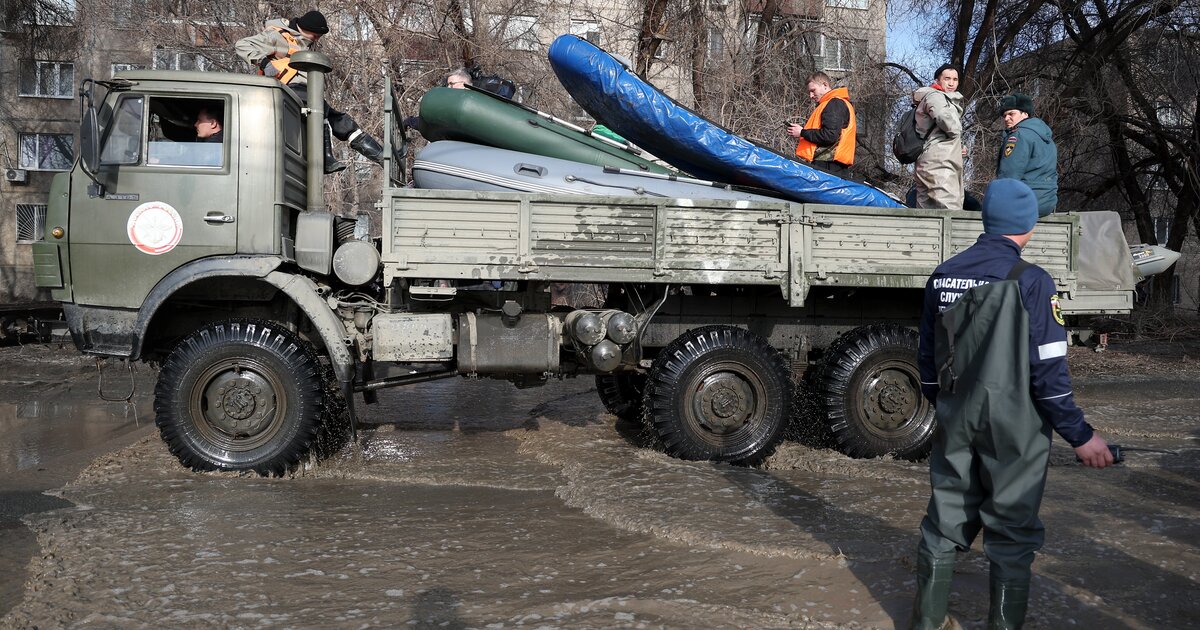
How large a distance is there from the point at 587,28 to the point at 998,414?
13.5 metres

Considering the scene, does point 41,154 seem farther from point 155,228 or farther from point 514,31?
point 155,228

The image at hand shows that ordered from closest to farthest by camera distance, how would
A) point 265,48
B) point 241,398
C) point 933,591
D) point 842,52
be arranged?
point 933,591 < point 241,398 < point 265,48 < point 842,52

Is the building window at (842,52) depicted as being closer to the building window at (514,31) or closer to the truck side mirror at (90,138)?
the building window at (514,31)

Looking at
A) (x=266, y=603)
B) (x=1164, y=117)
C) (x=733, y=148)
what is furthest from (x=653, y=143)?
(x=1164, y=117)

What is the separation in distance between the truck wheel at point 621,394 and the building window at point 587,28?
8049mm

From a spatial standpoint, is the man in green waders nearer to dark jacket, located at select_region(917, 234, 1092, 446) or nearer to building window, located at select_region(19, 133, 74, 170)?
dark jacket, located at select_region(917, 234, 1092, 446)

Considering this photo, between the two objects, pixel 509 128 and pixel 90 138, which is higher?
pixel 509 128

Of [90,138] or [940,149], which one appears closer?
[90,138]

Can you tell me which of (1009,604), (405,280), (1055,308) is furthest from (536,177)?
(1009,604)

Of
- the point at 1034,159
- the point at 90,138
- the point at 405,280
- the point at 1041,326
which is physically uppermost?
the point at 1034,159

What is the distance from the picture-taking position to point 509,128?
658 centimetres

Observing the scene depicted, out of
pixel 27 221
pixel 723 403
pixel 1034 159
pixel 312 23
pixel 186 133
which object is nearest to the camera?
pixel 186 133

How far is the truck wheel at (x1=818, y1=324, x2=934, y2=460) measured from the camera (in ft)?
21.2

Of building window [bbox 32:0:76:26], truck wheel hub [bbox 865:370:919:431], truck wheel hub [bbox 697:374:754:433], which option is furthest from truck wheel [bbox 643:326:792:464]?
building window [bbox 32:0:76:26]
